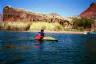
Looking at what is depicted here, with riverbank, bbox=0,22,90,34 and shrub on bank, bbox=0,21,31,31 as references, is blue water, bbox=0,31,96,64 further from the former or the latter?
shrub on bank, bbox=0,21,31,31

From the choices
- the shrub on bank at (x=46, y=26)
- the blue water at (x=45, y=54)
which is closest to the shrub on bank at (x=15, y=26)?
the shrub on bank at (x=46, y=26)

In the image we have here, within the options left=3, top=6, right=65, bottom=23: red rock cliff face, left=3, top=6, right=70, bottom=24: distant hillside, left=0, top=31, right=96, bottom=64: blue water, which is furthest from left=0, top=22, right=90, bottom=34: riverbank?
left=0, top=31, right=96, bottom=64: blue water

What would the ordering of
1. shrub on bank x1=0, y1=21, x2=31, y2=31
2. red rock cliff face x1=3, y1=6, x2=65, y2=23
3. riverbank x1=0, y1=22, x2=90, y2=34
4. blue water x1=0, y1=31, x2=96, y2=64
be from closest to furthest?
blue water x1=0, y1=31, x2=96, y2=64, riverbank x1=0, y1=22, x2=90, y2=34, shrub on bank x1=0, y1=21, x2=31, y2=31, red rock cliff face x1=3, y1=6, x2=65, y2=23

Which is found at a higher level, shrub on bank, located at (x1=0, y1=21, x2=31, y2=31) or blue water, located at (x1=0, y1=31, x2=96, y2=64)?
shrub on bank, located at (x1=0, y1=21, x2=31, y2=31)

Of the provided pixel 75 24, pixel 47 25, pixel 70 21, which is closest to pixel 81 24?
pixel 75 24

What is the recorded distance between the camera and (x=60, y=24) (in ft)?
542

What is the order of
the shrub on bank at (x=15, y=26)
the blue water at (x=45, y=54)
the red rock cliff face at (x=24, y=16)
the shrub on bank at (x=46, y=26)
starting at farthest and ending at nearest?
the red rock cliff face at (x=24, y=16)
the shrub on bank at (x=15, y=26)
the shrub on bank at (x=46, y=26)
the blue water at (x=45, y=54)

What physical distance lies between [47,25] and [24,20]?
3250 cm

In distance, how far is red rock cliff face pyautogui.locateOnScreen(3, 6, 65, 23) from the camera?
16562cm

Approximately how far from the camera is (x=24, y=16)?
171 m

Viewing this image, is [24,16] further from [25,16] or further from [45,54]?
[45,54]

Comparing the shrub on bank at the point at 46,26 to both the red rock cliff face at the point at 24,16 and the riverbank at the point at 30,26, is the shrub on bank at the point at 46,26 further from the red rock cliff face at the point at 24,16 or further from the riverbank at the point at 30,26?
the red rock cliff face at the point at 24,16

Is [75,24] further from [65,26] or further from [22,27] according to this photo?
[22,27]

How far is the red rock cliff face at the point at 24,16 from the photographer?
6521 inches
